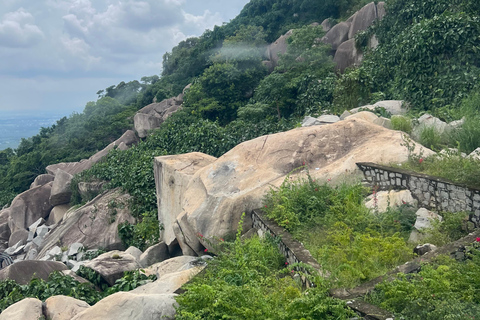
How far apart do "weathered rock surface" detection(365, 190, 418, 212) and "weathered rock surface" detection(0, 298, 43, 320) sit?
559 cm

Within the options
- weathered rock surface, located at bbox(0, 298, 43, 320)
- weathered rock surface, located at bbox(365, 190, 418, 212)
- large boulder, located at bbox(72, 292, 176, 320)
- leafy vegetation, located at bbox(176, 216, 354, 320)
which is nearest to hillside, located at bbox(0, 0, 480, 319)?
leafy vegetation, located at bbox(176, 216, 354, 320)

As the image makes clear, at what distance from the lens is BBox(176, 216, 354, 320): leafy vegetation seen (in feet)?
14.9

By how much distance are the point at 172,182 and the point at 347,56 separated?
51.0 ft

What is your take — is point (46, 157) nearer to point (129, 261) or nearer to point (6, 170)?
point (6, 170)

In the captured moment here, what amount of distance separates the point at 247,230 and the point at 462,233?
401cm

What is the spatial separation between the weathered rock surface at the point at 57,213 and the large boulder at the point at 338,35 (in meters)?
18.0

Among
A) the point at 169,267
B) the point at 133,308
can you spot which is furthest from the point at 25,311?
the point at 169,267

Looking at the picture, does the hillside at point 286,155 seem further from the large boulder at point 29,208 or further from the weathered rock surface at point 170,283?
the weathered rock surface at point 170,283

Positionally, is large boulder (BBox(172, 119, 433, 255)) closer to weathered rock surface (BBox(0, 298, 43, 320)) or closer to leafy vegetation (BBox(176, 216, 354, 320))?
leafy vegetation (BBox(176, 216, 354, 320))

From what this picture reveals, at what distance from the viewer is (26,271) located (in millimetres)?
9297

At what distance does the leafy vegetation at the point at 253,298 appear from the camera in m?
4.53

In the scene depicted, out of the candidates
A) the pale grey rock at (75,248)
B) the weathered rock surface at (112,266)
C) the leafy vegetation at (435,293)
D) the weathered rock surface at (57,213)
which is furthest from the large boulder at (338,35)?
the leafy vegetation at (435,293)

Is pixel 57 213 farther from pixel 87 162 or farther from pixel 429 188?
pixel 429 188

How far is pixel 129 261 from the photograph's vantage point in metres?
9.80
